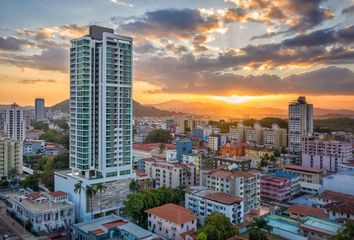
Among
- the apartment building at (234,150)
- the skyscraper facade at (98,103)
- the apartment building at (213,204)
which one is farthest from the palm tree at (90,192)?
the apartment building at (234,150)

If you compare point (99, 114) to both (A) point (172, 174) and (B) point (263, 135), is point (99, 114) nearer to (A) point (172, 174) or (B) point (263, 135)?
(A) point (172, 174)

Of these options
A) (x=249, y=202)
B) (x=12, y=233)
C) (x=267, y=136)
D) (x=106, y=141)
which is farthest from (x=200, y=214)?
(x=267, y=136)

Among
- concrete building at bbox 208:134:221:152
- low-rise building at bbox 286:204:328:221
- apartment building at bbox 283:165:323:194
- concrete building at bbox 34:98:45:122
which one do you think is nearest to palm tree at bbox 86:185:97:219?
low-rise building at bbox 286:204:328:221

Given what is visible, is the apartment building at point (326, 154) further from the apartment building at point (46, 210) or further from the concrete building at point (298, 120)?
the apartment building at point (46, 210)

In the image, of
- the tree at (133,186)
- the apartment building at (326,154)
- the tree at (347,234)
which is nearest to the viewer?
the tree at (347,234)

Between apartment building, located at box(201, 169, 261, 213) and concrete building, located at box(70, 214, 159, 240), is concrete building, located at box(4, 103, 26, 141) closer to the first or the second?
concrete building, located at box(70, 214, 159, 240)
